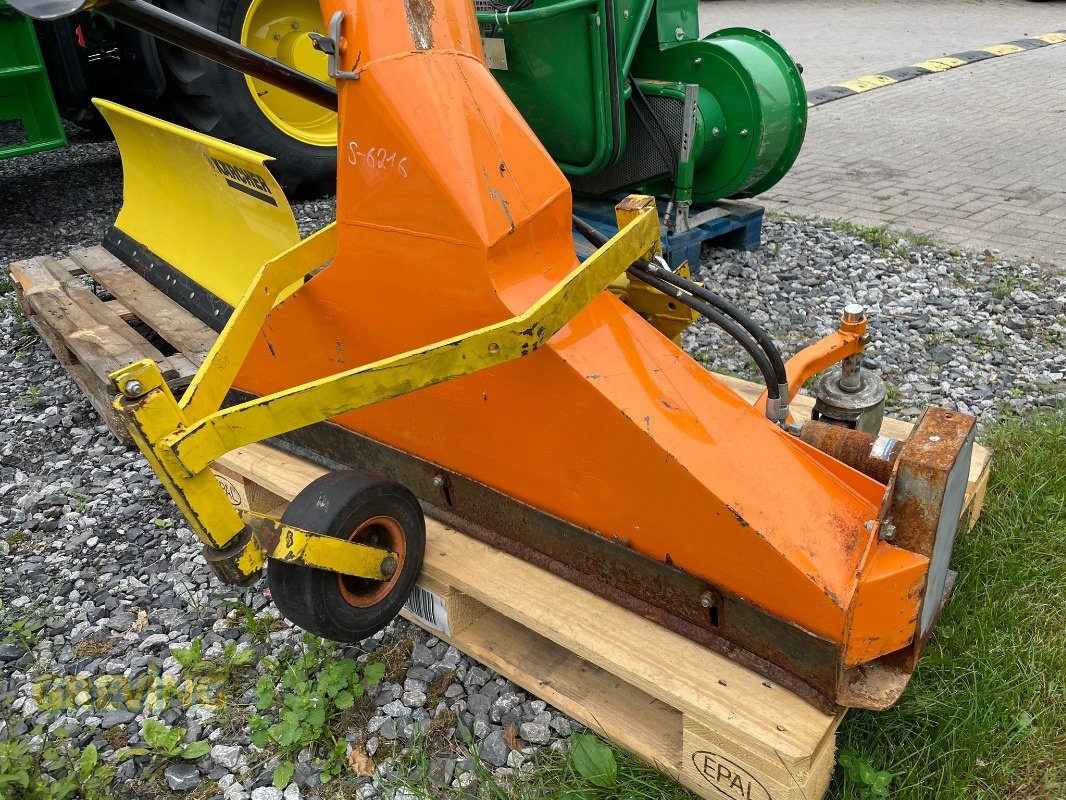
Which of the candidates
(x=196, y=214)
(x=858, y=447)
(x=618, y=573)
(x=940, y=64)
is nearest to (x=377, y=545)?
(x=618, y=573)

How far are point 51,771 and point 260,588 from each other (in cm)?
65

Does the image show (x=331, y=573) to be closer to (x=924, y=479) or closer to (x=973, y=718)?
(x=924, y=479)

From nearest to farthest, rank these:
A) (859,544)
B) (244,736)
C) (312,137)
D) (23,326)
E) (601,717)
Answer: (859,544) < (601,717) < (244,736) < (23,326) < (312,137)

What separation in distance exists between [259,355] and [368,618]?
0.84m

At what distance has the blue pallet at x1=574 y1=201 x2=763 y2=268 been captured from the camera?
3822 millimetres

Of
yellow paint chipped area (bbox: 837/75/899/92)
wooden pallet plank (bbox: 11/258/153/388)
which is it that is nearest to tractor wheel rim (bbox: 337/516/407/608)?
wooden pallet plank (bbox: 11/258/153/388)

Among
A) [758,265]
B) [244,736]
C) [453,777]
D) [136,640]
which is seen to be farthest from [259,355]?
[758,265]

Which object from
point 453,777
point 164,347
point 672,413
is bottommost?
point 453,777

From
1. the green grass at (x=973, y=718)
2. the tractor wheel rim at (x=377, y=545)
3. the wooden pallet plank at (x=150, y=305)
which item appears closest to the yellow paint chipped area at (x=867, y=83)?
the wooden pallet plank at (x=150, y=305)

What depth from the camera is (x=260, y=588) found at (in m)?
2.37

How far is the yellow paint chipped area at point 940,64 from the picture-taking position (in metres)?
8.88

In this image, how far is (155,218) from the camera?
3447 mm

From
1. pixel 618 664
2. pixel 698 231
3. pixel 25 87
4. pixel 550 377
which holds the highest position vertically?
pixel 25 87

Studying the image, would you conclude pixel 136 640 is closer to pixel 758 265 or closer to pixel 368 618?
pixel 368 618
